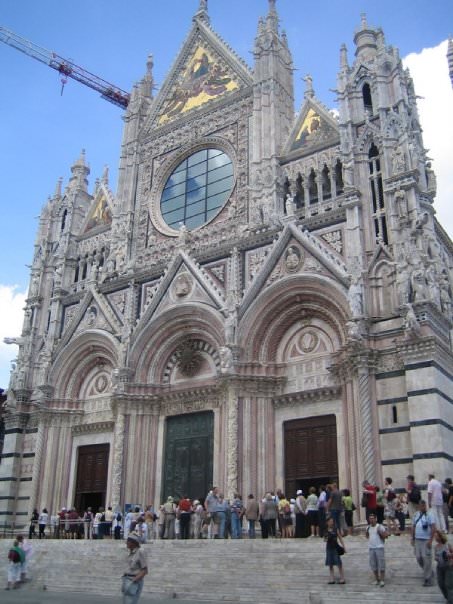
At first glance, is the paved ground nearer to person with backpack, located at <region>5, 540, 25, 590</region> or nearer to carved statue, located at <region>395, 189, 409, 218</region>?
person with backpack, located at <region>5, 540, 25, 590</region>

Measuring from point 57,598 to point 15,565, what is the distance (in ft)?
10.0

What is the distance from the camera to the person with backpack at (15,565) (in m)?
13.9

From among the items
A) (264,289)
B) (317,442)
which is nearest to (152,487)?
(317,442)

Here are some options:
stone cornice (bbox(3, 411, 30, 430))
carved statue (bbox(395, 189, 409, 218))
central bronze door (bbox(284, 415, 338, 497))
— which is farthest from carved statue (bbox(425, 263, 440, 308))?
stone cornice (bbox(3, 411, 30, 430))

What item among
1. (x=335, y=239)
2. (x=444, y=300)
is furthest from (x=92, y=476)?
(x=444, y=300)

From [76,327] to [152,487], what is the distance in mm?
7272

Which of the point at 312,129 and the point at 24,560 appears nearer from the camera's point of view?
the point at 24,560

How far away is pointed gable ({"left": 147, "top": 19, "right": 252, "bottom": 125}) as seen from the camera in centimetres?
2650

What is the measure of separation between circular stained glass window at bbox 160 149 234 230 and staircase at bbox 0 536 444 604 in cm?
1313

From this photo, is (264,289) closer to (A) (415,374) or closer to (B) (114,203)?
(A) (415,374)

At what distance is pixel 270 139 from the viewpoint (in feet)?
76.8

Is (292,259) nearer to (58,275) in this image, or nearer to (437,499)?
(437,499)

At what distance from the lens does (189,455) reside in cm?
2083

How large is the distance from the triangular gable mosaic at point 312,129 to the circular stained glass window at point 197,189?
295cm
